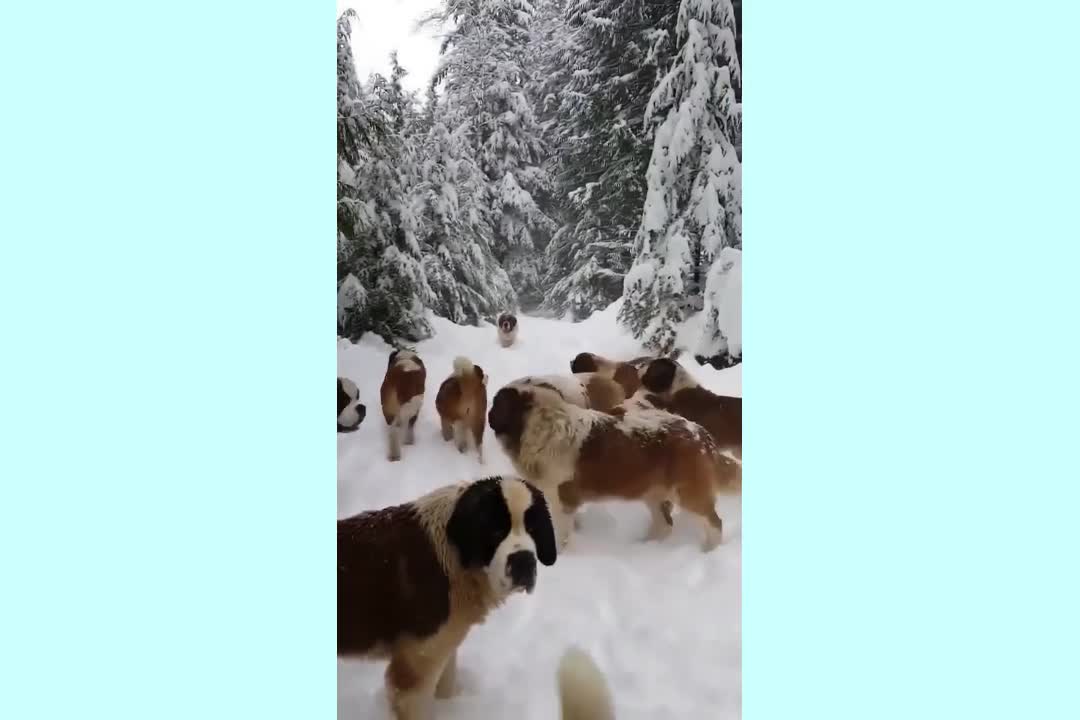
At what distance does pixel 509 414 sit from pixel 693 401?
470 millimetres

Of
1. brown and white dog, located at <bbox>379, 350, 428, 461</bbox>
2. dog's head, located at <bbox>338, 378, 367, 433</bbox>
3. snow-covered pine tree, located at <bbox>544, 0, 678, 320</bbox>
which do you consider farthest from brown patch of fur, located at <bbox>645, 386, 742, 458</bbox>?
dog's head, located at <bbox>338, 378, 367, 433</bbox>

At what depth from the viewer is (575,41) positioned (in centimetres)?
212

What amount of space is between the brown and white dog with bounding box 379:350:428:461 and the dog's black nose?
1.33ft

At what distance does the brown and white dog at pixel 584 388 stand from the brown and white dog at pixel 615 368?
0.4 inches

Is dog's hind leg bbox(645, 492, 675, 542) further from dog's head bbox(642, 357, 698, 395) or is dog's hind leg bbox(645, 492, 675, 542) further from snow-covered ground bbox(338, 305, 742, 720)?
dog's head bbox(642, 357, 698, 395)

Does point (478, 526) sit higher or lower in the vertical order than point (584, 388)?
lower

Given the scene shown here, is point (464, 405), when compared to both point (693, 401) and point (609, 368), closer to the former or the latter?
point (609, 368)

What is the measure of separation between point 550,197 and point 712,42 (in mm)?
557

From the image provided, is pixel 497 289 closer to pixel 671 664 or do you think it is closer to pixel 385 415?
pixel 385 415

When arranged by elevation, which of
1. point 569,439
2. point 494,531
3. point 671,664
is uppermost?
point 569,439

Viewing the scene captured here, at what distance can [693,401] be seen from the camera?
2.11m

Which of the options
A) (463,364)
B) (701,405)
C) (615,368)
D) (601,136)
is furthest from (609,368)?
(601,136)

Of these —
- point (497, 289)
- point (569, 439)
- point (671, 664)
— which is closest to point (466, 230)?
point (497, 289)

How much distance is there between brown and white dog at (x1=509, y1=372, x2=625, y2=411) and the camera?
2092mm
